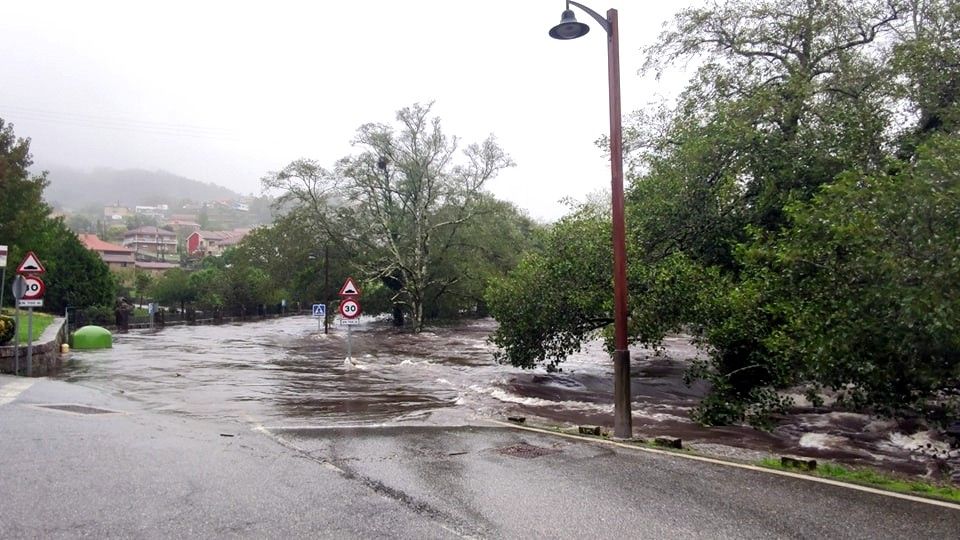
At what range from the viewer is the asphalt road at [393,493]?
4922 mm

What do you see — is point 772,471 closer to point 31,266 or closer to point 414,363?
point 31,266

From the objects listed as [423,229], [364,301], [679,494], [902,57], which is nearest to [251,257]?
[364,301]

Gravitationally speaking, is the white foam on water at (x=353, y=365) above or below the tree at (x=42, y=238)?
below

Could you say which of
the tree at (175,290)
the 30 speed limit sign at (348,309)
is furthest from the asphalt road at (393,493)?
the tree at (175,290)

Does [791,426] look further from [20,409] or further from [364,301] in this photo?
[364,301]

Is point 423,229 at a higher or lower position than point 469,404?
higher

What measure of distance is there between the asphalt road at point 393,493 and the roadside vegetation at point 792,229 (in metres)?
3.67

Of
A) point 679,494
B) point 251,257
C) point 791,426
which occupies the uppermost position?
point 251,257

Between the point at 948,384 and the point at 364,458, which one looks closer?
the point at 364,458

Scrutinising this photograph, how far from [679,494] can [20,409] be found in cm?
926

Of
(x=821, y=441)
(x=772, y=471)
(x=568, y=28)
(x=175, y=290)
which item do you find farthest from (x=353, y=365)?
(x=175, y=290)

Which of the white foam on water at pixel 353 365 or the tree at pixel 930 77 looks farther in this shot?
the white foam on water at pixel 353 365

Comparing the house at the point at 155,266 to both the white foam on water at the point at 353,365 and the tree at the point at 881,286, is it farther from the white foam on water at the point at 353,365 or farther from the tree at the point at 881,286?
the tree at the point at 881,286

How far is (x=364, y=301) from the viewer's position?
56.2 meters
